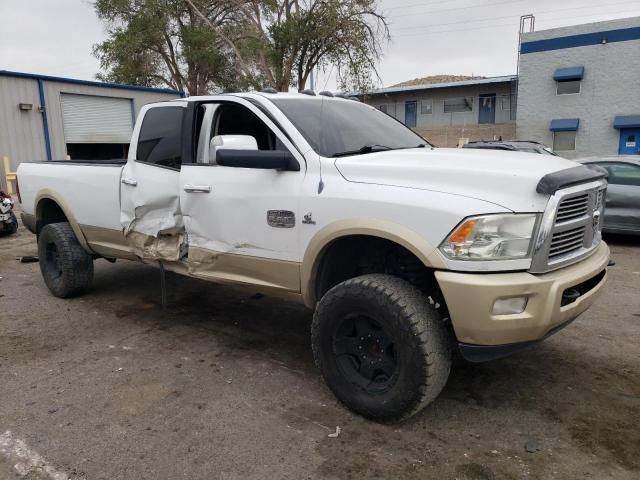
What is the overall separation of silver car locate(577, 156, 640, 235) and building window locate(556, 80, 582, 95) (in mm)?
20023

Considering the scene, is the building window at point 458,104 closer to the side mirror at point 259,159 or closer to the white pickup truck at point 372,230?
the white pickup truck at point 372,230

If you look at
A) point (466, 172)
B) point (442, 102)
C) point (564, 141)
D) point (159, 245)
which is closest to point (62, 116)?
point (159, 245)

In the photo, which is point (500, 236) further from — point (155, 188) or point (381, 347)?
point (155, 188)

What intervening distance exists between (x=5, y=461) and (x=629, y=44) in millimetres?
28237

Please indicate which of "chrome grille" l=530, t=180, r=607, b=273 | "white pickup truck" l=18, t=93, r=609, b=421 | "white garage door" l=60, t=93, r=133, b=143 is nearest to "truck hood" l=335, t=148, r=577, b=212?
"white pickup truck" l=18, t=93, r=609, b=421

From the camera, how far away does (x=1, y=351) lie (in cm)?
435

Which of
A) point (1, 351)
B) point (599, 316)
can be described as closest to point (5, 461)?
point (1, 351)

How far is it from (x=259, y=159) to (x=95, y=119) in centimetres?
1932

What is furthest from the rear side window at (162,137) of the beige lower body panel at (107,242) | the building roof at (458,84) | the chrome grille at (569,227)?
the building roof at (458,84)

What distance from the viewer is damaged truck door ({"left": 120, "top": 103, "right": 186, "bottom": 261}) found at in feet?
14.3

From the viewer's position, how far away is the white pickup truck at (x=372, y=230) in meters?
2.73

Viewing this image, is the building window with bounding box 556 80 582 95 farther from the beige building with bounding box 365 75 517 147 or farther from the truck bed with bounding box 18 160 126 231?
the truck bed with bounding box 18 160 126 231

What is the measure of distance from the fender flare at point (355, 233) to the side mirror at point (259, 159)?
1.67 ft

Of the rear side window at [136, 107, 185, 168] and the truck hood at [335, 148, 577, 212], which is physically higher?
the rear side window at [136, 107, 185, 168]
